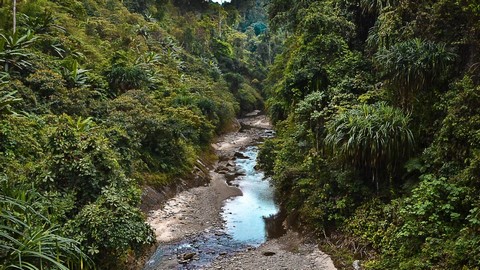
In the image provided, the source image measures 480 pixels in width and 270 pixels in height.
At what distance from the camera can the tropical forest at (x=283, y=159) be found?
725 centimetres

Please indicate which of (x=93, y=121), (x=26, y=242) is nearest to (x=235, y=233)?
(x=93, y=121)

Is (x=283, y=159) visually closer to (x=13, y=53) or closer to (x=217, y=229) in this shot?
(x=217, y=229)

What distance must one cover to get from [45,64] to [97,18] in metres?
14.2

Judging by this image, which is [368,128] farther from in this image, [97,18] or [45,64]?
[97,18]

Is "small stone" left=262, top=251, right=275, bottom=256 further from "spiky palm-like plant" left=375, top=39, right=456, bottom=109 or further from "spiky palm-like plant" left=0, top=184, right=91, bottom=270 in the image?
"spiky palm-like plant" left=375, top=39, right=456, bottom=109

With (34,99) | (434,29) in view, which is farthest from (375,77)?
(34,99)

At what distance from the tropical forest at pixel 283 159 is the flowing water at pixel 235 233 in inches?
3.1

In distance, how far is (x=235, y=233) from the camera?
40.9 ft

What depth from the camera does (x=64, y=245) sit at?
21.0 ft

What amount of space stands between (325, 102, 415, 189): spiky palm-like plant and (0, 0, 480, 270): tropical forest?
4 cm

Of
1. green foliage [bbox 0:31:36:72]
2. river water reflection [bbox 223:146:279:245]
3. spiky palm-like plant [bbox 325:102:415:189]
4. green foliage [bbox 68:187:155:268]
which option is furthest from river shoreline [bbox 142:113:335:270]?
green foliage [bbox 0:31:36:72]

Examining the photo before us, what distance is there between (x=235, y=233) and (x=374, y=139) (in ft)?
19.0

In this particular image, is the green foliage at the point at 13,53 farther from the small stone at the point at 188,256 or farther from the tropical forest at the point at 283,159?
the small stone at the point at 188,256

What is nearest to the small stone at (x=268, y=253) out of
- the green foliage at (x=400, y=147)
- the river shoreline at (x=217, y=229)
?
the river shoreline at (x=217, y=229)
